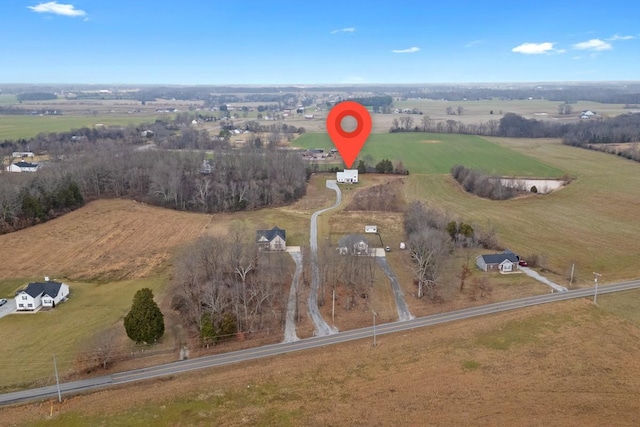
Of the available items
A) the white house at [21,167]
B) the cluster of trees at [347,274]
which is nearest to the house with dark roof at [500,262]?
the cluster of trees at [347,274]

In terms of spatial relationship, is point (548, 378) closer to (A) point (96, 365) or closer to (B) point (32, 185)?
(A) point (96, 365)

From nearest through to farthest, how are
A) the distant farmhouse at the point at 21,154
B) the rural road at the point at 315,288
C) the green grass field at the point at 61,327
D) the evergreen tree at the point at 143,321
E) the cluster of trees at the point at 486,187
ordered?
1. the green grass field at the point at 61,327
2. the evergreen tree at the point at 143,321
3. the rural road at the point at 315,288
4. the cluster of trees at the point at 486,187
5. the distant farmhouse at the point at 21,154

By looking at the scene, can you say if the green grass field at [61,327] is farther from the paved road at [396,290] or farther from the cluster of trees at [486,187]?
the cluster of trees at [486,187]

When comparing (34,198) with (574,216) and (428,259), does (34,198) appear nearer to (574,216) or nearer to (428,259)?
(428,259)

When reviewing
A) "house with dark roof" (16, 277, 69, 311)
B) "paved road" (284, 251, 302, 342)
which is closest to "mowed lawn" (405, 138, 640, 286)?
"paved road" (284, 251, 302, 342)

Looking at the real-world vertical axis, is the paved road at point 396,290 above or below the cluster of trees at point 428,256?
below
